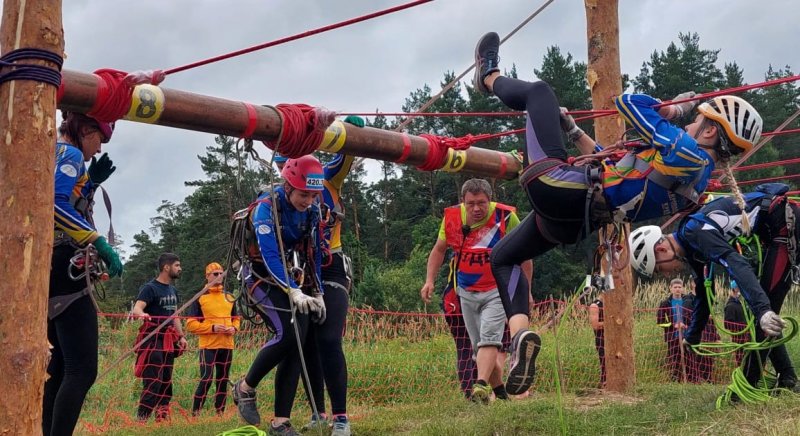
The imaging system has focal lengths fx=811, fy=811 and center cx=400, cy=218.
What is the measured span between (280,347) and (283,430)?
59cm

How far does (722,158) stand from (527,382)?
172 centimetres

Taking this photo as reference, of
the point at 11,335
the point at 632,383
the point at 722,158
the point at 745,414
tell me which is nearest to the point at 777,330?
the point at 745,414

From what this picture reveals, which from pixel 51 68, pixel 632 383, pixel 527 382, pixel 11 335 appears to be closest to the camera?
pixel 11 335

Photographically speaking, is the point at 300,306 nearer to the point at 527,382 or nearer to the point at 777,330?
the point at 527,382

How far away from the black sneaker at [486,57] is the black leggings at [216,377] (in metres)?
4.61

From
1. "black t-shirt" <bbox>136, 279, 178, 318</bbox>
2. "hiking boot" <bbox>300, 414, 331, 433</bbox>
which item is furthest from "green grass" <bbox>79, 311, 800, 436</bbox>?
"black t-shirt" <bbox>136, 279, 178, 318</bbox>

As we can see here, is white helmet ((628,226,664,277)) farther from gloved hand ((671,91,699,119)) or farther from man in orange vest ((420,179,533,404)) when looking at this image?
man in orange vest ((420,179,533,404))

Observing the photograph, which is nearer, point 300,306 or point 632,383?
point 300,306

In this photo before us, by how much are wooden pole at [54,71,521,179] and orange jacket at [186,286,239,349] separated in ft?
9.83

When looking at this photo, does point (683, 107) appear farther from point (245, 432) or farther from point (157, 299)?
point (157, 299)

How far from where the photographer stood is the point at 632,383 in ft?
23.8

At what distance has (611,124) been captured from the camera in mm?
7184

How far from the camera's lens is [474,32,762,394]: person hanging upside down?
A: 14.4 ft

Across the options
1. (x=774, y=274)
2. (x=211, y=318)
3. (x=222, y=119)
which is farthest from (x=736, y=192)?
(x=211, y=318)
